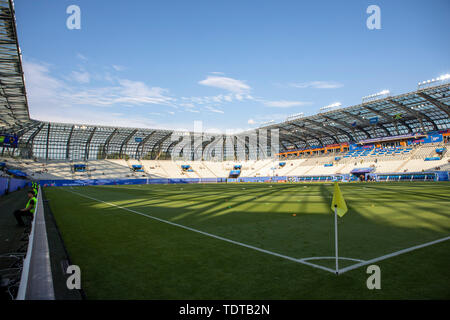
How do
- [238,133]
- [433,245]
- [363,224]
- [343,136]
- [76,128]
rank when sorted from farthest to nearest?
1. [238,133]
2. [343,136]
3. [76,128]
4. [363,224]
5. [433,245]

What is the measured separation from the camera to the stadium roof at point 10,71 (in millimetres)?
20656

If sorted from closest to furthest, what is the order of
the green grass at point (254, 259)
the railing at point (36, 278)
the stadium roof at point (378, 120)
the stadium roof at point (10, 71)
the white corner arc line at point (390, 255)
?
the railing at point (36, 278) < the green grass at point (254, 259) < the white corner arc line at point (390, 255) < the stadium roof at point (10, 71) < the stadium roof at point (378, 120)

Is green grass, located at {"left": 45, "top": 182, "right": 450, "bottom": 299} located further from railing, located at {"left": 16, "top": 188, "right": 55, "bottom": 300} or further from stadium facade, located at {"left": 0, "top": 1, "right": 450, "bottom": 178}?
stadium facade, located at {"left": 0, "top": 1, "right": 450, "bottom": 178}

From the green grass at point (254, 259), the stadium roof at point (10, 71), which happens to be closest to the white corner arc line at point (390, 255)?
the green grass at point (254, 259)

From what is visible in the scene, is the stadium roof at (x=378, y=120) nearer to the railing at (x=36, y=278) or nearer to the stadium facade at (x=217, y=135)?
the stadium facade at (x=217, y=135)

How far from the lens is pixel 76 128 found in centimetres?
7106

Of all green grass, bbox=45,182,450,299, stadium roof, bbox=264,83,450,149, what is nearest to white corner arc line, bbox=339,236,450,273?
green grass, bbox=45,182,450,299

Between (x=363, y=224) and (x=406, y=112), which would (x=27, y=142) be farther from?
(x=406, y=112)

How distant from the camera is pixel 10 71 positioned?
28531 millimetres

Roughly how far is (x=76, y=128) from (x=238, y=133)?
47.0m

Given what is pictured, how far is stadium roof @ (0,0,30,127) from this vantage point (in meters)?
20.7

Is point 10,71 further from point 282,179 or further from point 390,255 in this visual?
point 282,179

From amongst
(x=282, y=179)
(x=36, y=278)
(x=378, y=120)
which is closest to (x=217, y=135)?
(x=282, y=179)

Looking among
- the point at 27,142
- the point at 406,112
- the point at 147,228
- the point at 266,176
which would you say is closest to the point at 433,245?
the point at 147,228
